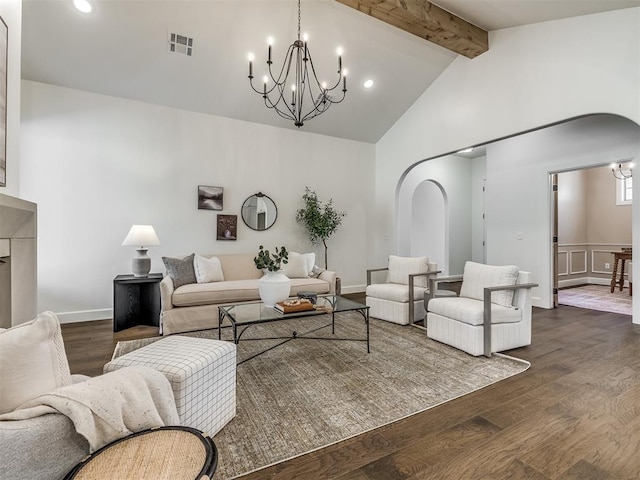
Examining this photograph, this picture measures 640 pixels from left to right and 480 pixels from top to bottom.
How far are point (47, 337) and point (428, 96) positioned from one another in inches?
215

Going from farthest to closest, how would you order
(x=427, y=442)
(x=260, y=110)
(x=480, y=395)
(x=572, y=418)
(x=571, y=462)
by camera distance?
(x=260, y=110) → (x=480, y=395) → (x=572, y=418) → (x=427, y=442) → (x=571, y=462)

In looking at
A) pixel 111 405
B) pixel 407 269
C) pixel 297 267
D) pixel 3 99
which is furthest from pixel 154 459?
pixel 297 267

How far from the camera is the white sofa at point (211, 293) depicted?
3.65 m

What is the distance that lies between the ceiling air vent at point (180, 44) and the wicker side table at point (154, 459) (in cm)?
407

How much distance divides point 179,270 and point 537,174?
5509 millimetres

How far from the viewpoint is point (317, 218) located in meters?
5.36

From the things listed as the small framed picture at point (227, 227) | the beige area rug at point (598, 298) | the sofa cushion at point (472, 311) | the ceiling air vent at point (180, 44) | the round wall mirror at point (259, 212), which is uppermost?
the ceiling air vent at point (180, 44)

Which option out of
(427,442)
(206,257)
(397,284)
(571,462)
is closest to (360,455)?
(427,442)

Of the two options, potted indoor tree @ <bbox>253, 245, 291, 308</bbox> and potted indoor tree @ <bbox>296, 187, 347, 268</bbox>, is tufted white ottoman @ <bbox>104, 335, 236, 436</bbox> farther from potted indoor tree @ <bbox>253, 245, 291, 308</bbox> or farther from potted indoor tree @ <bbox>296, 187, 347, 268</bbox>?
potted indoor tree @ <bbox>296, 187, 347, 268</bbox>

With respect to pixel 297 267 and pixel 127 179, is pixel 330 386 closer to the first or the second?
pixel 297 267

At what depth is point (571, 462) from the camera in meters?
1.57

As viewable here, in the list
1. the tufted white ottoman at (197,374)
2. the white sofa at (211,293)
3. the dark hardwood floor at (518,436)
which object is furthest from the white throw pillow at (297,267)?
the tufted white ottoman at (197,374)

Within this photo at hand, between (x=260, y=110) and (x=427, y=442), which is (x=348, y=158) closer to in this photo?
(x=260, y=110)

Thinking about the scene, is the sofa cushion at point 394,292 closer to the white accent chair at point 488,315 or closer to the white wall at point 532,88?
the white accent chair at point 488,315
